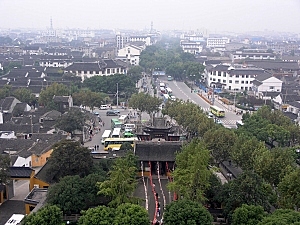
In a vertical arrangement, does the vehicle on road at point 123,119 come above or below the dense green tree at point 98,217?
below

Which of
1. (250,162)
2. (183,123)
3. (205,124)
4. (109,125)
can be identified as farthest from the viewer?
(109,125)

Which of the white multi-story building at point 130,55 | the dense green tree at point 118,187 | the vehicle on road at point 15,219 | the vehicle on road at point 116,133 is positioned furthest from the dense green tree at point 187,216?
the white multi-story building at point 130,55

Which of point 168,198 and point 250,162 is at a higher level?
point 250,162

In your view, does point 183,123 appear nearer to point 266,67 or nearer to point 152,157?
point 152,157

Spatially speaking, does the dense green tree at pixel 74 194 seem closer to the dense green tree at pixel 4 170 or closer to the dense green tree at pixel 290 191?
the dense green tree at pixel 4 170

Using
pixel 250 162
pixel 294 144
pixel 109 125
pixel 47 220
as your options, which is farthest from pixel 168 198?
pixel 109 125

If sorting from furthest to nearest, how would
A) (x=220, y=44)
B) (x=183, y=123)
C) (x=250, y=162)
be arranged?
(x=220, y=44)
(x=183, y=123)
(x=250, y=162)

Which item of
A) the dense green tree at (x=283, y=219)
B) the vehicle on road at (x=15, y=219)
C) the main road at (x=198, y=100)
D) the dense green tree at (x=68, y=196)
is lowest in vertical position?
the main road at (x=198, y=100)
